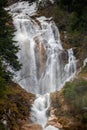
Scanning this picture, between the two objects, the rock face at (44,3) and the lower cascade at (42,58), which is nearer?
the lower cascade at (42,58)

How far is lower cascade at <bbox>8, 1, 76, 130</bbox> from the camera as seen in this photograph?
34.2 m

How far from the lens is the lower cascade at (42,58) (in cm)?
3418

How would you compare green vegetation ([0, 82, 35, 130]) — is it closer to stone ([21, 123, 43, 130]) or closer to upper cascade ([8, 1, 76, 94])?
stone ([21, 123, 43, 130])

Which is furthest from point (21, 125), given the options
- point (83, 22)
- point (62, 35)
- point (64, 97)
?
point (62, 35)

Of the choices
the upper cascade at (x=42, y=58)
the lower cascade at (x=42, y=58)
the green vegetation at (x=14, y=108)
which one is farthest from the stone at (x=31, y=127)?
the upper cascade at (x=42, y=58)

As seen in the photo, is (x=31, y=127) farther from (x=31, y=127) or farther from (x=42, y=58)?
(x=42, y=58)

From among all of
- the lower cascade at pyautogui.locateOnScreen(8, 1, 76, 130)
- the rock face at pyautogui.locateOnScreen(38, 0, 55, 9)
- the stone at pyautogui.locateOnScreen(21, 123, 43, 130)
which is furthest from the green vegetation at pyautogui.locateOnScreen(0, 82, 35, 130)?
the rock face at pyautogui.locateOnScreen(38, 0, 55, 9)

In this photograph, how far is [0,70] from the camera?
1989cm

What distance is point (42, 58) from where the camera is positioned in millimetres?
36219

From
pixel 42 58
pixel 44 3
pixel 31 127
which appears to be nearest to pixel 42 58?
pixel 42 58

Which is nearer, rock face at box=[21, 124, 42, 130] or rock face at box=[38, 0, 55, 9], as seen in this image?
rock face at box=[21, 124, 42, 130]

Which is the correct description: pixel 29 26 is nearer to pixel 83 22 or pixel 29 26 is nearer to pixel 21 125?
pixel 21 125

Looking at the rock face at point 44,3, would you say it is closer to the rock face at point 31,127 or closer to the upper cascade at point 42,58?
the upper cascade at point 42,58

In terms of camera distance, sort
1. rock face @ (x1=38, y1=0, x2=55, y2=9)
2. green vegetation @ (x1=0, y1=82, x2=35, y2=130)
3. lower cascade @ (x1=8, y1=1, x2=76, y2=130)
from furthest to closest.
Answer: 1. rock face @ (x1=38, y1=0, x2=55, y2=9)
2. lower cascade @ (x1=8, y1=1, x2=76, y2=130)
3. green vegetation @ (x1=0, y1=82, x2=35, y2=130)
